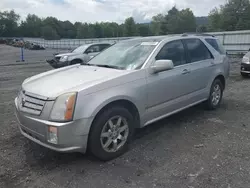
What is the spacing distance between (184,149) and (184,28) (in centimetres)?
8293

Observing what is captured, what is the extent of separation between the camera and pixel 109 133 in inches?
131

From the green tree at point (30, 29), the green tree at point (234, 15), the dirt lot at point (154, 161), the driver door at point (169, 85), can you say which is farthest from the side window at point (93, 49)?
the green tree at point (30, 29)

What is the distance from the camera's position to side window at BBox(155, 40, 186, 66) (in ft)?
13.6

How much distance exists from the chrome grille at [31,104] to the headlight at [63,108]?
0.66 feet

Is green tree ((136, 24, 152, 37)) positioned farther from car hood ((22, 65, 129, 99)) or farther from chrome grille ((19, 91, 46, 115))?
chrome grille ((19, 91, 46, 115))

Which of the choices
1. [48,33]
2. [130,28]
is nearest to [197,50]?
[130,28]

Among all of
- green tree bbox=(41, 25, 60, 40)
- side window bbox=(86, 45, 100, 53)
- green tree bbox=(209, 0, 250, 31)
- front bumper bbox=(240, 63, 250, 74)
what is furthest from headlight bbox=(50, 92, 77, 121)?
green tree bbox=(41, 25, 60, 40)

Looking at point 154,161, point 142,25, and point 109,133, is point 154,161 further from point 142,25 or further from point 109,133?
point 142,25

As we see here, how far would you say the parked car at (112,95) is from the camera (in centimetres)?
295

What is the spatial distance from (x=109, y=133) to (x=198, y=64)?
2562mm

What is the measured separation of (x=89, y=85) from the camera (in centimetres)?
312

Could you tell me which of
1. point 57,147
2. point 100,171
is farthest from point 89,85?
point 100,171

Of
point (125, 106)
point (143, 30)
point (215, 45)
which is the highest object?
point (143, 30)

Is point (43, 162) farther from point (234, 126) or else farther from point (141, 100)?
point (234, 126)
